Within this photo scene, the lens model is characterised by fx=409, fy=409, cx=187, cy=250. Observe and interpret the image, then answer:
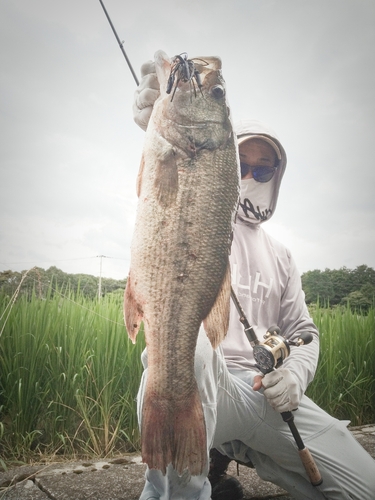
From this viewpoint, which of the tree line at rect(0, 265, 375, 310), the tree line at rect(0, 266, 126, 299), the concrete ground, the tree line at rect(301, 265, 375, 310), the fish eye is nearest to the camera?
the fish eye

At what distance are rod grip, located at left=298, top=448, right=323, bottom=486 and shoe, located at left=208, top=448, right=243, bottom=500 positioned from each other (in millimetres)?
465

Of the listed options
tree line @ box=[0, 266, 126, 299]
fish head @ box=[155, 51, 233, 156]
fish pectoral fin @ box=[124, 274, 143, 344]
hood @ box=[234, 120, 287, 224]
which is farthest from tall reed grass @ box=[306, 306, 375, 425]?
fish head @ box=[155, 51, 233, 156]

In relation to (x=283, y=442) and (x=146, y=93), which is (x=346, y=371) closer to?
(x=283, y=442)

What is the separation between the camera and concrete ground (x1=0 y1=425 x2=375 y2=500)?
2.06 m

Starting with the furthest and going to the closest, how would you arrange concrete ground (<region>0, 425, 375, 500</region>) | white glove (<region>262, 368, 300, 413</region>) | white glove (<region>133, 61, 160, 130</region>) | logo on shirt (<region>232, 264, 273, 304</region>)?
1. logo on shirt (<region>232, 264, 273, 304</region>)
2. concrete ground (<region>0, 425, 375, 500</region>)
3. white glove (<region>262, 368, 300, 413</region>)
4. white glove (<region>133, 61, 160, 130</region>)

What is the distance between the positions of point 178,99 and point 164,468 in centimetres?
128

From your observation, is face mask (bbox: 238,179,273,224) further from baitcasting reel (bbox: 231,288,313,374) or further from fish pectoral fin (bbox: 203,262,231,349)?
fish pectoral fin (bbox: 203,262,231,349)

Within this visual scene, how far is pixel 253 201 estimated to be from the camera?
7.85 ft

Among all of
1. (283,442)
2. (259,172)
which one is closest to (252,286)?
(259,172)

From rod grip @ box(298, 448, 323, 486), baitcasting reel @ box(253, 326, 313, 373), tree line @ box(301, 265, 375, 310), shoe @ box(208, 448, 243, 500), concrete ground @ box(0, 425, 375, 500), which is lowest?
concrete ground @ box(0, 425, 375, 500)

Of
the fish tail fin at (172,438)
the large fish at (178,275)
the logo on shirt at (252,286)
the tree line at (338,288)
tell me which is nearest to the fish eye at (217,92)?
the large fish at (178,275)

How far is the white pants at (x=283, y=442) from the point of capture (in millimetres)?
1819

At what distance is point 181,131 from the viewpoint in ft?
4.70

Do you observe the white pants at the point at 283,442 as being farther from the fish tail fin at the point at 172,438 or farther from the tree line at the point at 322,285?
the tree line at the point at 322,285
